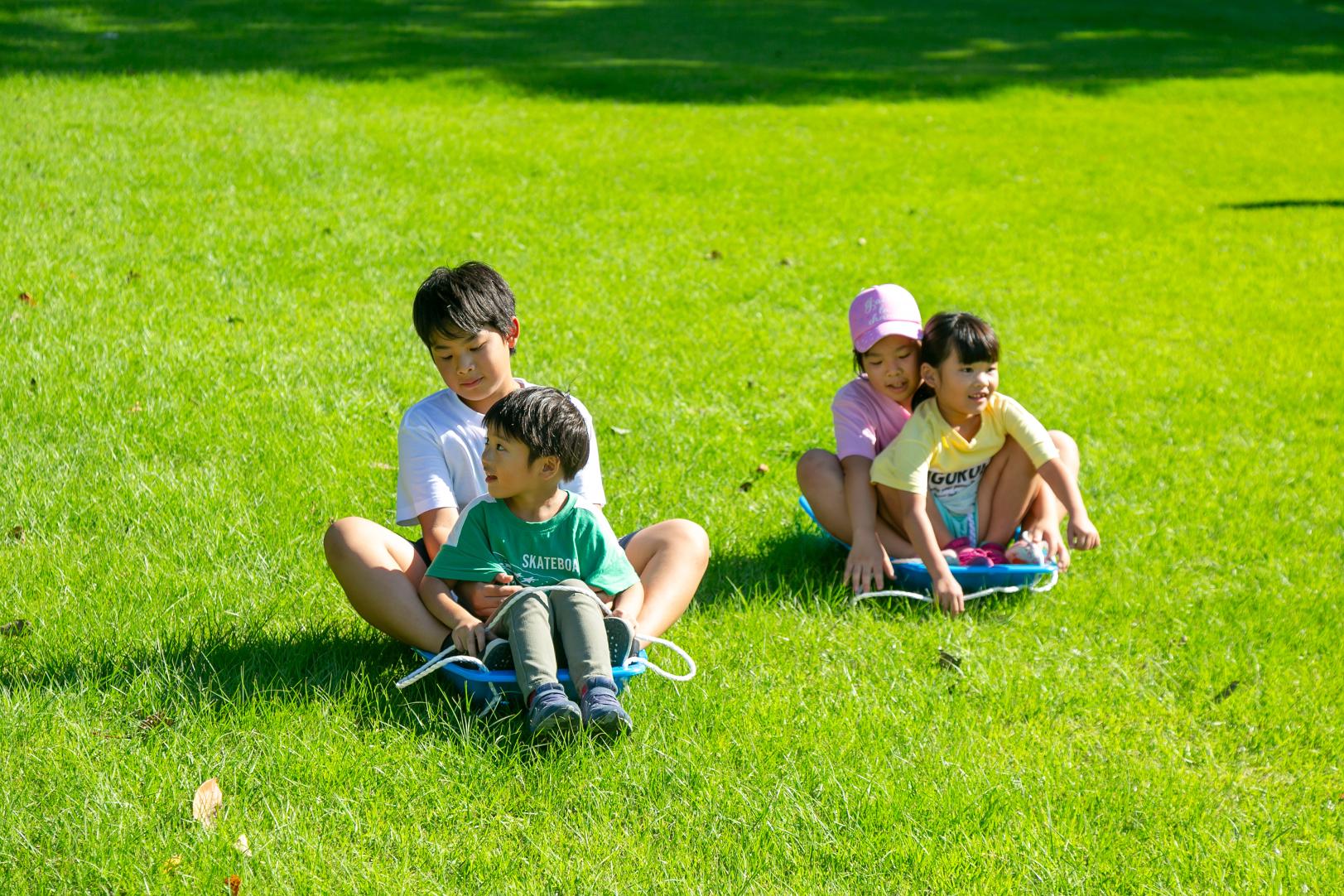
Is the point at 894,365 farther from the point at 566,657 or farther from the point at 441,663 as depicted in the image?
the point at 441,663

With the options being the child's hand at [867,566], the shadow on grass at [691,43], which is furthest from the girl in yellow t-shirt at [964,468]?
the shadow on grass at [691,43]

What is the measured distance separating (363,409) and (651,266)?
11.8 feet

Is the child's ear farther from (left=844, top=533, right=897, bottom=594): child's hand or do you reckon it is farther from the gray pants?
(left=844, top=533, right=897, bottom=594): child's hand

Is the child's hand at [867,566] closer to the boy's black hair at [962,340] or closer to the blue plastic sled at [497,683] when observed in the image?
the boy's black hair at [962,340]

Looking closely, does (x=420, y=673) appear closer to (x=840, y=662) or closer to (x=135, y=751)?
(x=135, y=751)

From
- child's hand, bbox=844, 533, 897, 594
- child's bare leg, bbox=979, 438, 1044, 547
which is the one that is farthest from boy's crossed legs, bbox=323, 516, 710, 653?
child's bare leg, bbox=979, 438, 1044, 547

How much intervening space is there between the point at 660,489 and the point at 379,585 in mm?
1880

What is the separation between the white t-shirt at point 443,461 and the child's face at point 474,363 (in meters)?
0.08

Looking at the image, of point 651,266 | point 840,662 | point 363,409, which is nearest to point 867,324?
point 840,662

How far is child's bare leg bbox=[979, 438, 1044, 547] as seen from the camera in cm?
470

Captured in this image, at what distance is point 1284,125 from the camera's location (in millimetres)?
18031

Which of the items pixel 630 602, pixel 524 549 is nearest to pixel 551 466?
pixel 524 549

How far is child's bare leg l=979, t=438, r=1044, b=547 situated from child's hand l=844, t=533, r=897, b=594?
487mm

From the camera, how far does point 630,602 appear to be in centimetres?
376
